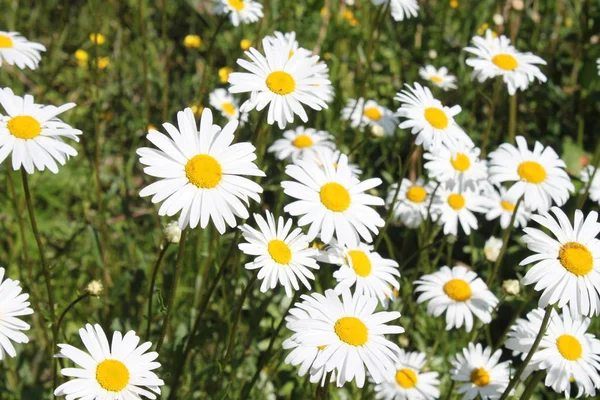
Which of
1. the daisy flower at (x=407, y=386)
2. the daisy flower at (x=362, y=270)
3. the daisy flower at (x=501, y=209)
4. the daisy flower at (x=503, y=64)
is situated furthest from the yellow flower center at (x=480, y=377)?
the daisy flower at (x=503, y=64)

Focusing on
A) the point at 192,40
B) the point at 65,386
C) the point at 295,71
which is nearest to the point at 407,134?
the point at 192,40

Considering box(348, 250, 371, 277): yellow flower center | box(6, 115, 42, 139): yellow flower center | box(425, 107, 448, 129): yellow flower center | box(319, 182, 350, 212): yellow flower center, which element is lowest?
box(348, 250, 371, 277): yellow flower center

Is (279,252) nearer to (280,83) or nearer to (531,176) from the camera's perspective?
(280,83)

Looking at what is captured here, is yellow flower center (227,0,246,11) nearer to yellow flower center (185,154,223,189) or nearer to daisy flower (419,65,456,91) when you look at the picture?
daisy flower (419,65,456,91)

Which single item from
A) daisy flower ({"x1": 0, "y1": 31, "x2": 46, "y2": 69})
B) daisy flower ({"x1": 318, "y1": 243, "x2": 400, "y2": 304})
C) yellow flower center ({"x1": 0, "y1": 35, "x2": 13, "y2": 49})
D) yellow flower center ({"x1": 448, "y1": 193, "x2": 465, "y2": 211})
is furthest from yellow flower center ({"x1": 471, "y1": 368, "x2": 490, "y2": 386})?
yellow flower center ({"x1": 0, "y1": 35, "x2": 13, "y2": 49})

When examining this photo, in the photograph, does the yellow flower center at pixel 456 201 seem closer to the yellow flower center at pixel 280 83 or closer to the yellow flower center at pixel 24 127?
the yellow flower center at pixel 280 83

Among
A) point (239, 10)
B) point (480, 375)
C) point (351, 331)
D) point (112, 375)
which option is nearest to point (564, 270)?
point (351, 331)
